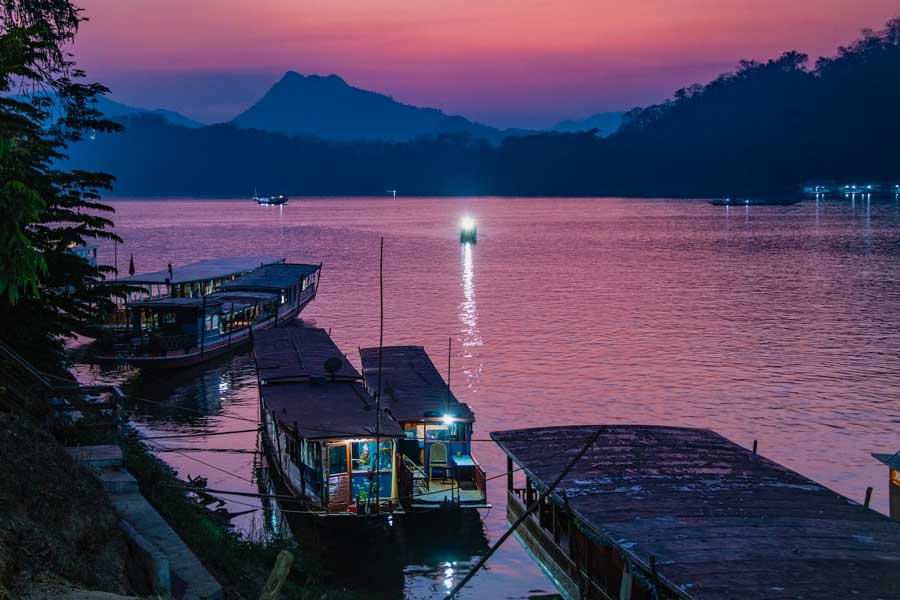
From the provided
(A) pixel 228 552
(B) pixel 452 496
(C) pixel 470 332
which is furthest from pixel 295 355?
(C) pixel 470 332

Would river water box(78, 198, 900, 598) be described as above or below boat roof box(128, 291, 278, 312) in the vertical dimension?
below

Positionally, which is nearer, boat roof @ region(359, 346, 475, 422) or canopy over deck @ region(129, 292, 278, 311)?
boat roof @ region(359, 346, 475, 422)

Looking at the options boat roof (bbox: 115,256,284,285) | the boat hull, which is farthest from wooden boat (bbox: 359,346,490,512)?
boat roof (bbox: 115,256,284,285)

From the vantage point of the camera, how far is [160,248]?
138125mm

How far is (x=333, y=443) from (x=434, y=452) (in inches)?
154

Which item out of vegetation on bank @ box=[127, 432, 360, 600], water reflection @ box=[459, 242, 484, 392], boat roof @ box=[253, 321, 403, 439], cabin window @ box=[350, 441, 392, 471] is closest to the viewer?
vegetation on bank @ box=[127, 432, 360, 600]

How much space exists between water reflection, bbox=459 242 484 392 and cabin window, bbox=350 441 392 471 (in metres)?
20.0

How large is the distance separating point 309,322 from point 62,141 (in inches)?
1584

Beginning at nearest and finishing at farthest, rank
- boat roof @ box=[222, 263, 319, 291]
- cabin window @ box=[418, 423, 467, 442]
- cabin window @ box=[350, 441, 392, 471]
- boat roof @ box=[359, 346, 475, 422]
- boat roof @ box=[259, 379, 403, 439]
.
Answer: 1. boat roof @ box=[259, 379, 403, 439]
2. cabin window @ box=[350, 441, 392, 471]
3. cabin window @ box=[418, 423, 467, 442]
4. boat roof @ box=[359, 346, 475, 422]
5. boat roof @ box=[222, 263, 319, 291]

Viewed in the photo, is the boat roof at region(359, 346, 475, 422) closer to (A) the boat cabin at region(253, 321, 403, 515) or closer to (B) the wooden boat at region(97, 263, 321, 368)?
(A) the boat cabin at region(253, 321, 403, 515)

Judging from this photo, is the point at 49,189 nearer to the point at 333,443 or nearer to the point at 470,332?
the point at 333,443

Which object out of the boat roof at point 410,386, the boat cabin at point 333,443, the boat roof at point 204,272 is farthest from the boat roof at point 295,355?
the boat roof at point 204,272

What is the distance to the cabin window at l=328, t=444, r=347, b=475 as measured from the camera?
22.3 meters

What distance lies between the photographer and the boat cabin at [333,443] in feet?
73.0
